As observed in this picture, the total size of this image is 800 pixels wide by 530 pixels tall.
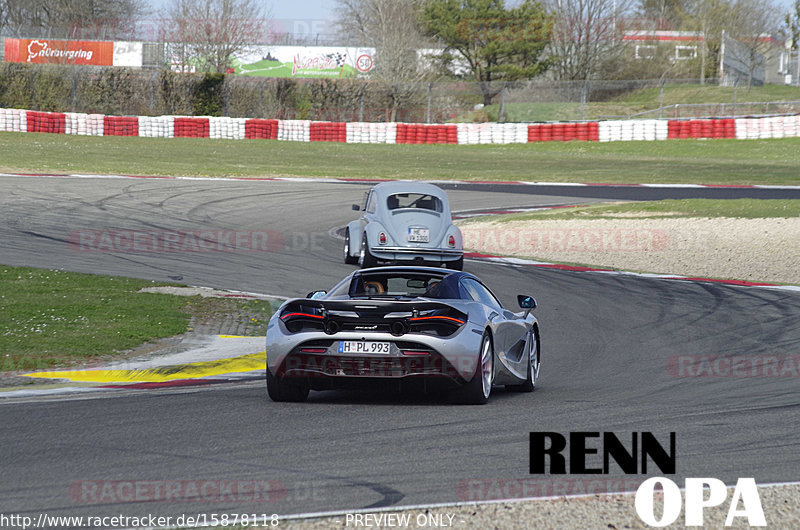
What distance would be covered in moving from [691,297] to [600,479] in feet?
32.6

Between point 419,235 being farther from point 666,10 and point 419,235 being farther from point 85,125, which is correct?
point 666,10

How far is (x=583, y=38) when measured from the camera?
75.8 meters

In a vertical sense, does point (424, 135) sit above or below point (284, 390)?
above

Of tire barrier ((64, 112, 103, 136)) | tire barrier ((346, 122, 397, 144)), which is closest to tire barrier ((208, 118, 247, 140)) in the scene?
tire barrier ((64, 112, 103, 136))

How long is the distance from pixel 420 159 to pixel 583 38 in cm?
3983

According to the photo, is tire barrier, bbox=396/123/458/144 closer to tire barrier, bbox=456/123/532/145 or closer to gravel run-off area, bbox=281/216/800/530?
tire barrier, bbox=456/123/532/145

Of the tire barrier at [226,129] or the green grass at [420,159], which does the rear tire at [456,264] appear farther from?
the tire barrier at [226,129]

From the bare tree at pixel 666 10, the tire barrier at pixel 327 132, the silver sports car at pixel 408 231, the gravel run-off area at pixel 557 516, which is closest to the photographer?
the gravel run-off area at pixel 557 516

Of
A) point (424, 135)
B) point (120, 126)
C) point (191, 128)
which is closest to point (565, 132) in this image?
point (424, 135)

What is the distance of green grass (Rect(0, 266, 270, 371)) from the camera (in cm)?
1017

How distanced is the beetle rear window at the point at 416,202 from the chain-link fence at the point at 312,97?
35.1 meters

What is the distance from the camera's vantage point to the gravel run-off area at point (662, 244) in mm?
18141

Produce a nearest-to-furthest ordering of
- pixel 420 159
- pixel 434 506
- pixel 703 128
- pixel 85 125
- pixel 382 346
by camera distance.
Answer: pixel 434 506 → pixel 382 346 → pixel 420 159 → pixel 85 125 → pixel 703 128

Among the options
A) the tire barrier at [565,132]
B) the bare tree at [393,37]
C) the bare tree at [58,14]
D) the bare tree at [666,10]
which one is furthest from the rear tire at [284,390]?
the bare tree at [666,10]
